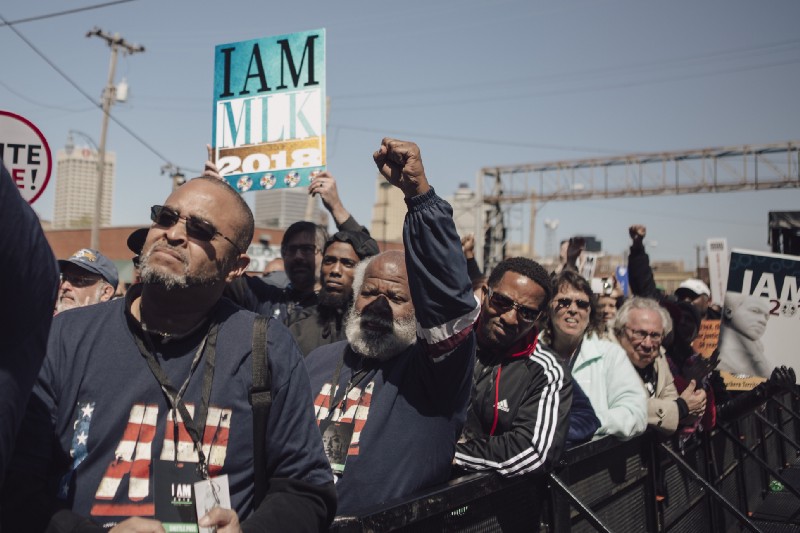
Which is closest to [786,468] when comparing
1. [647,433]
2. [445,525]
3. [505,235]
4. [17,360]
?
[647,433]

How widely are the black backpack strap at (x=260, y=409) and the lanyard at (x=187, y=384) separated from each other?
0.11m

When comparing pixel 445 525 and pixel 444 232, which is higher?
pixel 444 232

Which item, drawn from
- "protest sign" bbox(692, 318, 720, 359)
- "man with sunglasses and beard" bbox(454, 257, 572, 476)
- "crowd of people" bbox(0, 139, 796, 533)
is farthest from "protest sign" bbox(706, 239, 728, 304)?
"man with sunglasses and beard" bbox(454, 257, 572, 476)

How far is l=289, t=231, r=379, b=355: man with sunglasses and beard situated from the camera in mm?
4289

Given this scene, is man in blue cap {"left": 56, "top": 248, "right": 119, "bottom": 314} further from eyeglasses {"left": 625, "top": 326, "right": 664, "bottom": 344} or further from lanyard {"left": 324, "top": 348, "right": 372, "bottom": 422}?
eyeglasses {"left": 625, "top": 326, "right": 664, "bottom": 344}

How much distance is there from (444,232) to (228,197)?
639 mm

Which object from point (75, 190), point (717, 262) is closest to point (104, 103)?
point (717, 262)

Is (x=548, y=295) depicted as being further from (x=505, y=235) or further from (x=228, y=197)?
(x=505, y=235)

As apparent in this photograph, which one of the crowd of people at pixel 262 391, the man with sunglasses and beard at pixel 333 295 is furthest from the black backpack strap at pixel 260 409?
the man with sunglasses and beard at pixel 333 295

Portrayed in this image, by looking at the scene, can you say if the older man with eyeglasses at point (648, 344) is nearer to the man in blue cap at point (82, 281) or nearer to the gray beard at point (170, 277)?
the gray beard at point (170, 277)

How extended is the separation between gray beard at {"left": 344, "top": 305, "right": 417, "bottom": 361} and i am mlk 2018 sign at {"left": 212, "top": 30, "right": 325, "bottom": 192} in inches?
99.7

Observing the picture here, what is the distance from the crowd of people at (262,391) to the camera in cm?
163

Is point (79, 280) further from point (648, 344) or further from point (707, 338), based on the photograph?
point (707, 338)

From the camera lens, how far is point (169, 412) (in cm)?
171
